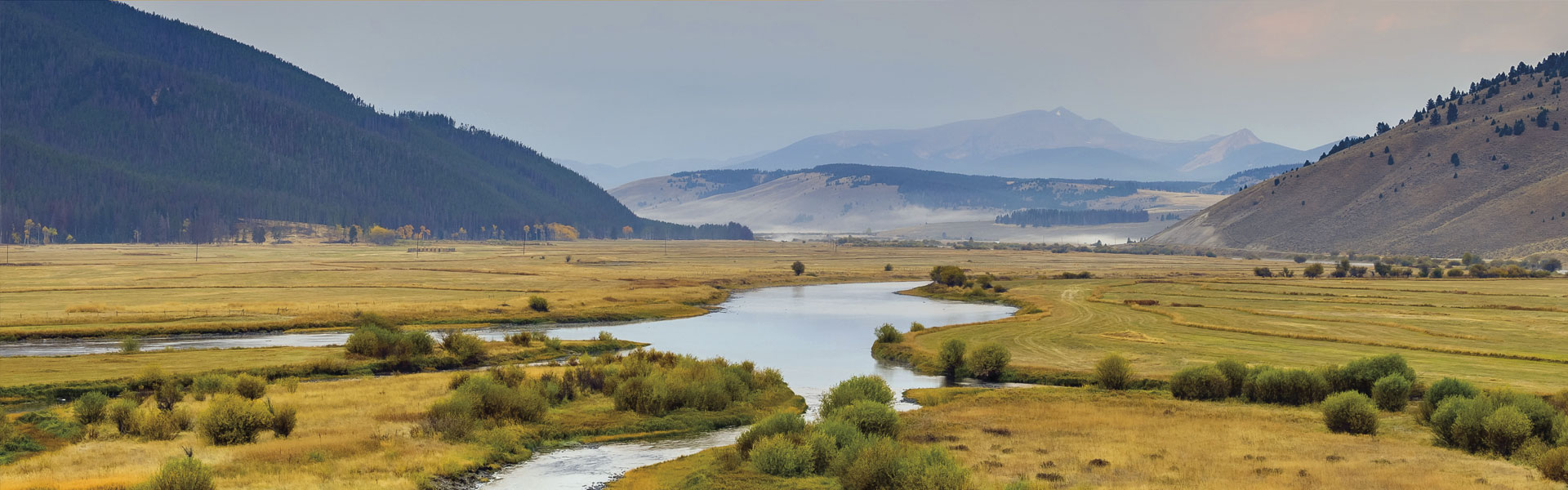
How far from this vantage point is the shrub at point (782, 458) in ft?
92.2

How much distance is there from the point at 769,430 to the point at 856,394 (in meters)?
7.61

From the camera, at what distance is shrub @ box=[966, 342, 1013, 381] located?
2050 inches

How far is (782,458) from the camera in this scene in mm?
28125

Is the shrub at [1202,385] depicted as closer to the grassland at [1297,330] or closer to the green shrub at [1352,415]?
the grassland at [1297,330]

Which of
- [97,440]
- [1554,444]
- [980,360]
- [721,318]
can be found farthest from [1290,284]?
[97,440]

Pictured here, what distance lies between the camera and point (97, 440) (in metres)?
31.4

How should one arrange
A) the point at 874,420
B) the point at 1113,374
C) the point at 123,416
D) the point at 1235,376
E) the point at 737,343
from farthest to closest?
the point at 737,343
the point at 1113,374
the point at 1235,376
the point at 123,416
the point at 874,420

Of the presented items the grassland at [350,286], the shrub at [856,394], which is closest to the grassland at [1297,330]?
the shrub at [856,394]

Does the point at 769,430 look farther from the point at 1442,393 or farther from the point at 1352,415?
the point at 1442,393

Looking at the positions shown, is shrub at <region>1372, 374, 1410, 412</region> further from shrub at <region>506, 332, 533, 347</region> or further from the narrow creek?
shrub at <region>506, 332, 533, 347</region>

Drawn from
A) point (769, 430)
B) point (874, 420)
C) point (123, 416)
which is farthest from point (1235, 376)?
point (123, 416)

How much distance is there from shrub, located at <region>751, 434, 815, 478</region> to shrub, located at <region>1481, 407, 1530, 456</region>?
19.6 metres

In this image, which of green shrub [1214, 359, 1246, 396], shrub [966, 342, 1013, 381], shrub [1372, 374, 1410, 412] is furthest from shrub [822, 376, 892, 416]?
shrub [1372, 374, 1410, 412]

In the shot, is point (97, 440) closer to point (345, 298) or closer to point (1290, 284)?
point (345, 298)
